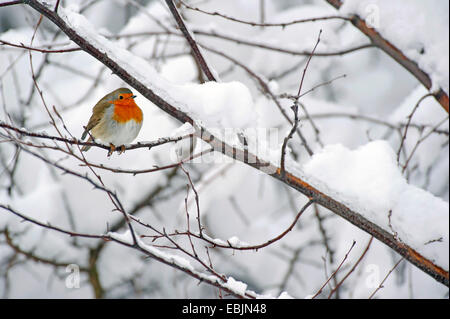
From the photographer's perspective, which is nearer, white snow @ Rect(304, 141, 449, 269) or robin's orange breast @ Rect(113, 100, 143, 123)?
white snow @ Rect(304, 141, 449, 269)

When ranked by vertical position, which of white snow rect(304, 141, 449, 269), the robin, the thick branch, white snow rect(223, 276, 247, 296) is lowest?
white snow rect(223, 276, 247, 296)

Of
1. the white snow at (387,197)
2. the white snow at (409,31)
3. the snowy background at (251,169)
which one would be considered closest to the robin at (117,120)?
the snowy background at (251,169)

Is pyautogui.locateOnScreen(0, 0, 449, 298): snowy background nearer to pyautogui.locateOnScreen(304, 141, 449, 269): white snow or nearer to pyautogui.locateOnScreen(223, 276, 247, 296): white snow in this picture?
pyautogui.locateOnScreen(304, 141, 449, 269): white snow

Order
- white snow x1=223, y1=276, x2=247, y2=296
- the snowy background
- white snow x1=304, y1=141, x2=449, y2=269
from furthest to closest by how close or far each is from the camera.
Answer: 1. the snowy background
2. white snow x1=304, y1=141, x2=449, y2=269
3. white snow x1=223, y1=276, x2=247, y2=296

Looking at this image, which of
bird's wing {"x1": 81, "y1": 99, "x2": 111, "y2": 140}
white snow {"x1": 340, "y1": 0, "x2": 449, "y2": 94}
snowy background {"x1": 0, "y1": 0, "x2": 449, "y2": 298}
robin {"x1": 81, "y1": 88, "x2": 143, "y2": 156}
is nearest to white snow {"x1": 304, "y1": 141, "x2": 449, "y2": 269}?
snowy background {"x1": 0, "y1": 0, "x2": 449, "y2": 298}

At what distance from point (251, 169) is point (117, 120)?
188 cm

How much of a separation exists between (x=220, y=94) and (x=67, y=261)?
2941 mm

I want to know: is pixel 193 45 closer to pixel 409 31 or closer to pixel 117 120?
pixel 117 120

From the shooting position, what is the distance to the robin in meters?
2.19

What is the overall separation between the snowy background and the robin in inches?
14.5

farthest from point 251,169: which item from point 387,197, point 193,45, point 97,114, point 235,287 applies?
point 235,287

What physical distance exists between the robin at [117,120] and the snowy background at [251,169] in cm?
37
